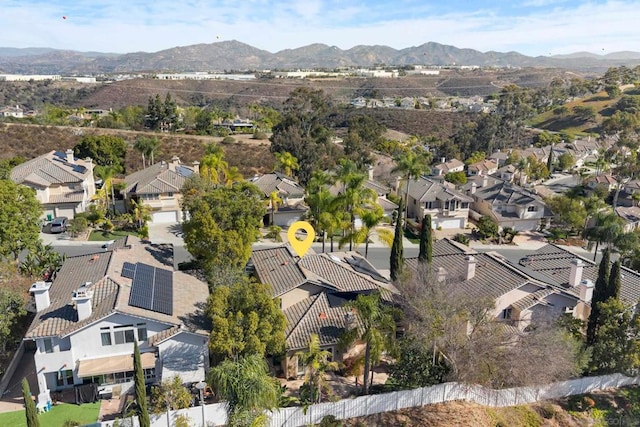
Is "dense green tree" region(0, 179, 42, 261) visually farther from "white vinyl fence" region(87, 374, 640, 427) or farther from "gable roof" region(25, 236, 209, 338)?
"white vinyl fence" region(87, 374, 640, 427)

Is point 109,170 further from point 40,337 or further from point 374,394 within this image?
point 374,394

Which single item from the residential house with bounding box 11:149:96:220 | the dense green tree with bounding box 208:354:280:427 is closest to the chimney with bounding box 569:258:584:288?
the dense green tree with bounding box 208:354:280:427

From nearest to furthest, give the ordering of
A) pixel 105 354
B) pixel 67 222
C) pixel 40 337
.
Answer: pixel 40 337 < pixel 105 354 < pixel 67 222

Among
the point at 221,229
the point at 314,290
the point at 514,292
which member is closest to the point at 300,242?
the point at 314,290

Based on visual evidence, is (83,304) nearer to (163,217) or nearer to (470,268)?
(470,268)

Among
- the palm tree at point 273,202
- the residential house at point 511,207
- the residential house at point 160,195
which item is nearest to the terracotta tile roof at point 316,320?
the palm tree at point 273,202

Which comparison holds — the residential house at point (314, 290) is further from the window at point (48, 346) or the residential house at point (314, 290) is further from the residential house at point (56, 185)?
the residential house at point (56, 185)

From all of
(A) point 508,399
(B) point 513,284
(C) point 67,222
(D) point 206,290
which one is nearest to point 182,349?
(D) point 206,290
